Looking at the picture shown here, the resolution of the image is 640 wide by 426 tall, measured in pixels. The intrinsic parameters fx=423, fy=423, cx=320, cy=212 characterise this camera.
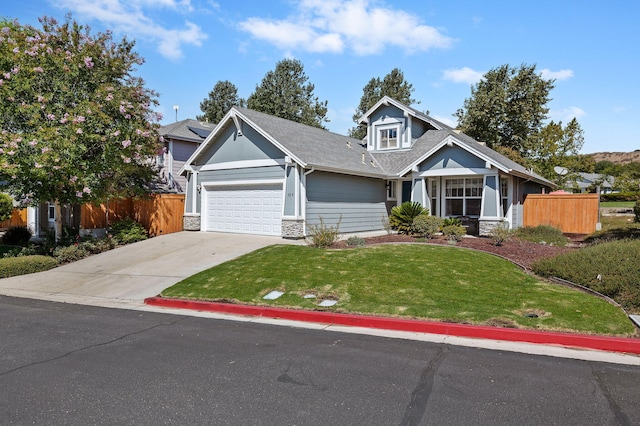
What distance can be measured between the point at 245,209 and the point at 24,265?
27.8 ft

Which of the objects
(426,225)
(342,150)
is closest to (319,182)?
(342,150)

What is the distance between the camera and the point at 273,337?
22.3 ft

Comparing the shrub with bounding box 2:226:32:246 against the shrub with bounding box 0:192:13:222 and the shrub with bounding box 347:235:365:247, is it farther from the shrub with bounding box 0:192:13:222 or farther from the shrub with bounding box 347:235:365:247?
the shrub with bounding box 347:235:365:247

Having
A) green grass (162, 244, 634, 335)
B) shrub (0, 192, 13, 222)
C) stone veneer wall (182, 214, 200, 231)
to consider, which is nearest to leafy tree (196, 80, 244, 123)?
shrub (0, 192, 13, 222)

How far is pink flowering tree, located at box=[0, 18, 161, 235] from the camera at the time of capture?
47.8 feet

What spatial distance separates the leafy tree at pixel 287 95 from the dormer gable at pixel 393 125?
22182 millimetres

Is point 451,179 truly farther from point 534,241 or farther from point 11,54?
point 11,54

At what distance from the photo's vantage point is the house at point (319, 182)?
17.6 meters

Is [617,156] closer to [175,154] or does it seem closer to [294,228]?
[175,154]

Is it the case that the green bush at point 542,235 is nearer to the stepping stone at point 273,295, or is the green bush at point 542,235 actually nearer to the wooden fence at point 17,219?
the stepping stone at point 273,295

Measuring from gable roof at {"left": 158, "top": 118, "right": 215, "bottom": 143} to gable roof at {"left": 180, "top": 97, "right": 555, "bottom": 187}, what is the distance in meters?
4.79

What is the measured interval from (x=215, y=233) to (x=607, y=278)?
15.4 m

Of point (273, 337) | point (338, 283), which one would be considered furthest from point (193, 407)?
point (338, 283)

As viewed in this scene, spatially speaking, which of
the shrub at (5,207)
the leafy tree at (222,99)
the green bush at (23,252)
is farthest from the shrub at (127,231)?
the leafy tree at (222,99)
